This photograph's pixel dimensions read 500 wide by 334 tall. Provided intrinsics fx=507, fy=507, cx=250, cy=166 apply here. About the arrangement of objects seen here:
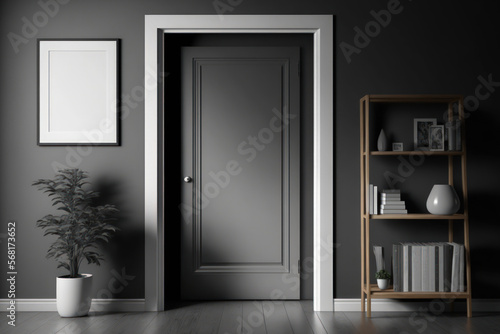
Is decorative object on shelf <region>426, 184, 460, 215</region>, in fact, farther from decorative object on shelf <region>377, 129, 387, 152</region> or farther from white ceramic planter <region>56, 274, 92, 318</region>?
white ceramic planter <region>56, 274, 92, 318</region>

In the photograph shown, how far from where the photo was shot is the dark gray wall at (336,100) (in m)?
3.55

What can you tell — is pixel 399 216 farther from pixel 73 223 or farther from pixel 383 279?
pixel 73 223

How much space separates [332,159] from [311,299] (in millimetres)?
1098

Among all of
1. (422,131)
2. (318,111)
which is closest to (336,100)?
(318,111)

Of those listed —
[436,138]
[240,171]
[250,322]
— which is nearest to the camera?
[250,322]

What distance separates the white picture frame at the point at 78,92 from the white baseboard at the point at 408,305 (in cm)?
197

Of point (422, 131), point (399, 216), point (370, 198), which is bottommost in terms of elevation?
point (399, 216)

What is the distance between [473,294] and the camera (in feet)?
11.5

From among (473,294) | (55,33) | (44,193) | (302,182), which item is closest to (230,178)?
(302,182)

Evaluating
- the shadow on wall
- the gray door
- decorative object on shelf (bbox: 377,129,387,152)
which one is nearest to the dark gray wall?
the shadow on wall

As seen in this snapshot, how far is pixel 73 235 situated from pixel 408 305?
232 cm

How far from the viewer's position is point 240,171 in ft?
12.6

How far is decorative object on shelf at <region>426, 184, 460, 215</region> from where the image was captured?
10.7 ft

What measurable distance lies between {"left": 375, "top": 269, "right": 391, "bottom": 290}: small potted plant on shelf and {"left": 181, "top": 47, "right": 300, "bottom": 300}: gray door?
2.24ft
